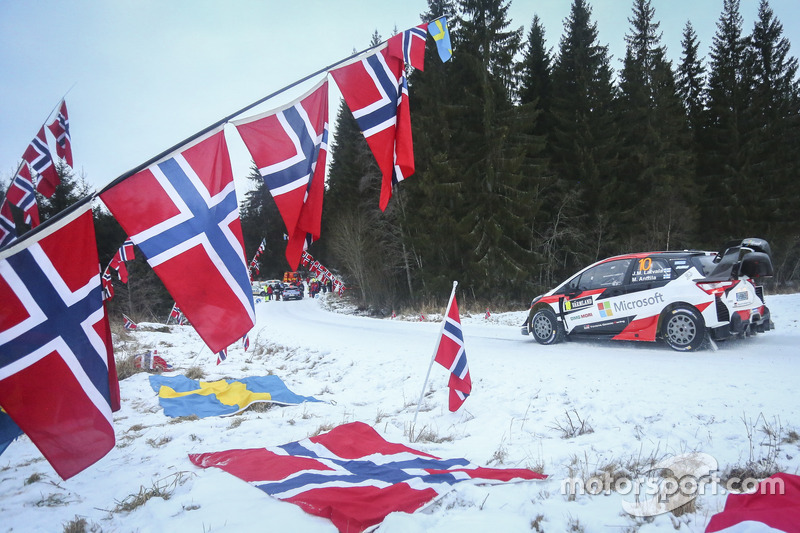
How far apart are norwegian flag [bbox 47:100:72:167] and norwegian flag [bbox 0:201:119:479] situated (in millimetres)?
7740

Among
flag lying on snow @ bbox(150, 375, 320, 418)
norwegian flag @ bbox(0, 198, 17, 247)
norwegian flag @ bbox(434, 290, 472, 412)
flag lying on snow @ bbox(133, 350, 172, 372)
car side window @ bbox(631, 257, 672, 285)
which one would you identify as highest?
norwegian flag @ bbox(0, 198, 17, 247)

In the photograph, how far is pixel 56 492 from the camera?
418cm

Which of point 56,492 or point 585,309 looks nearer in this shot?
point 56,492

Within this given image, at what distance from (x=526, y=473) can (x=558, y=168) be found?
2684 cm

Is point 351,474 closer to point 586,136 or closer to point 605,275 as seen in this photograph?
point 605,275

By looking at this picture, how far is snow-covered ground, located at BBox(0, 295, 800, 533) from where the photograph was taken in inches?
136

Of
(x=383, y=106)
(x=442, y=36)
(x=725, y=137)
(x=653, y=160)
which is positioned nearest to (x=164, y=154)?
(x=383, y=106)

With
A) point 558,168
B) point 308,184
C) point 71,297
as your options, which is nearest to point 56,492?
point 71,297

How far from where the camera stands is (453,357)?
5.98 metres

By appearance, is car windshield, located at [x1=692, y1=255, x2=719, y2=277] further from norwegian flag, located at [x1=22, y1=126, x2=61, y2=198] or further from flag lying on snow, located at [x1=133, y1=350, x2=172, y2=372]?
norwegian flag, located at [x1=22, y1=126, x2=61, y2=198]

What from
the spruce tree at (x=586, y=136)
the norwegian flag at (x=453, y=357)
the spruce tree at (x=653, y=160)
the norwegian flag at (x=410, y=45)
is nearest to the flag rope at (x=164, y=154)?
the norwegian flag at (x=410, y=45)

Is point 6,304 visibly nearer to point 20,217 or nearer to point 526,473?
point 526,473

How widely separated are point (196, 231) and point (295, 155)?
116 centimetres

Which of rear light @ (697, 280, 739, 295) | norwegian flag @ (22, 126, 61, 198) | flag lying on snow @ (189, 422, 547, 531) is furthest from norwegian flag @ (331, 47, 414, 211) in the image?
norwegian flag @ (22, 126, 61, 198)
